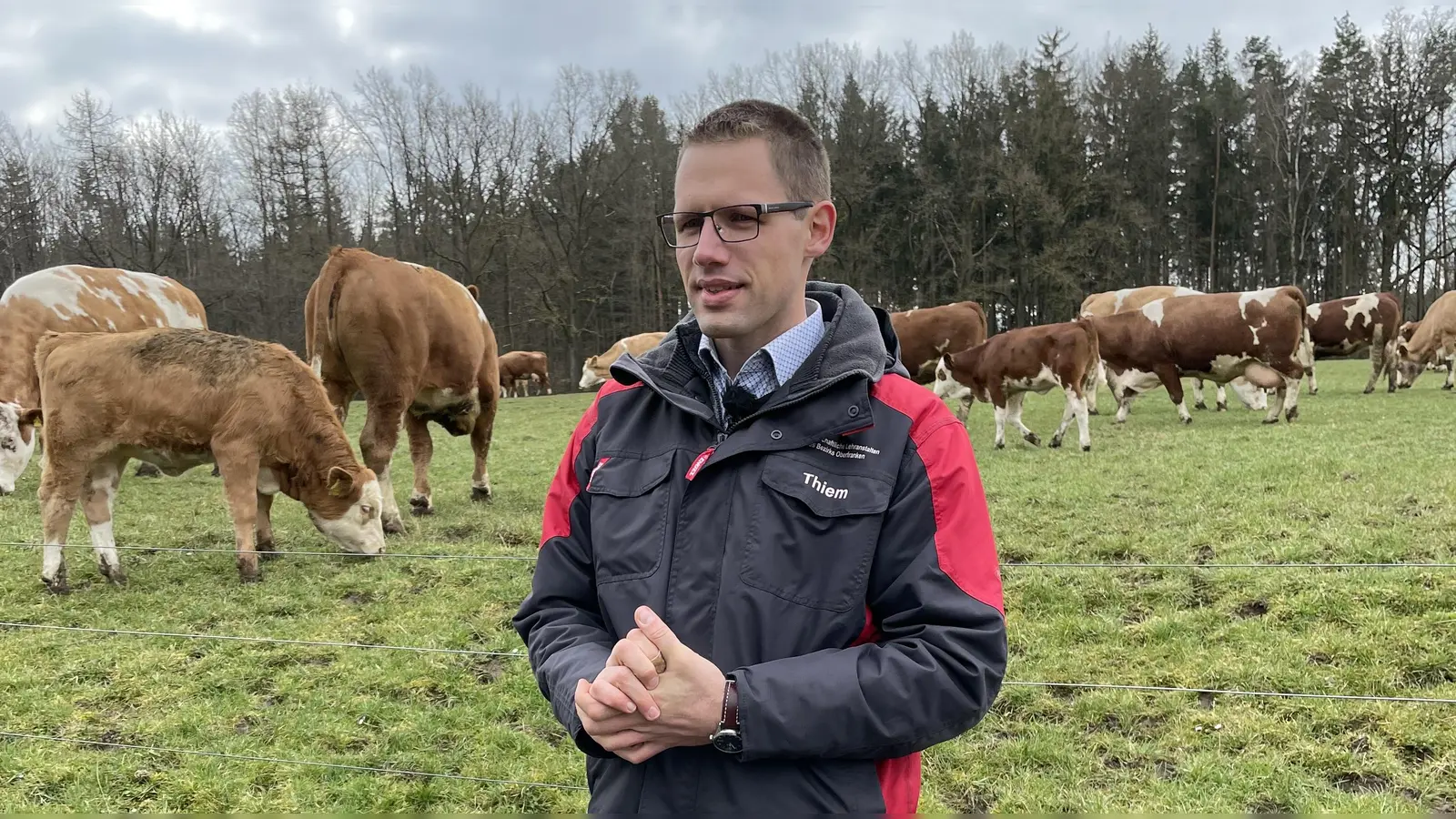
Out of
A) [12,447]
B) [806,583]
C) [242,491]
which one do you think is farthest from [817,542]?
[12,447]

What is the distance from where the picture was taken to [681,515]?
1.62m

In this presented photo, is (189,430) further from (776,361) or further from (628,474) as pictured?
(776,361)

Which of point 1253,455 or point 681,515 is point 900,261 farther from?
point 681,515

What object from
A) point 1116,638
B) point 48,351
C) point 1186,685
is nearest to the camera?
point 1186,685

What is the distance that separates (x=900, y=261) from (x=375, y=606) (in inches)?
1505

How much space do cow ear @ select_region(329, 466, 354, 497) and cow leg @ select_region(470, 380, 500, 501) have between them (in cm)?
303

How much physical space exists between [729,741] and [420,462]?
9125 mm

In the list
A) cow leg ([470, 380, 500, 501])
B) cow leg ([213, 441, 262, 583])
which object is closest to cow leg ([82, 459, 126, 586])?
cow leg ([213, 441, 262, 583])

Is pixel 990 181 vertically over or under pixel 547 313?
over

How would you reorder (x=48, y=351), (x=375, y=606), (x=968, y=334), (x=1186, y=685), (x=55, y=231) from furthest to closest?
1. (x=55, y=231)
2. (x=968, y=334)
3. (x=48, y=351)
4. (x=375, y=606)
5. (x=1186, y=685)

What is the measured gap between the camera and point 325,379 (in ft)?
28.9

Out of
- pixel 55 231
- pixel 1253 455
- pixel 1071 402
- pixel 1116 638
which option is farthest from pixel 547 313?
pixel 1116 638

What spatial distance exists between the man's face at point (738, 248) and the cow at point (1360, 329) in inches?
768

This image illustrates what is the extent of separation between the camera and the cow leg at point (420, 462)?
31.7ft
